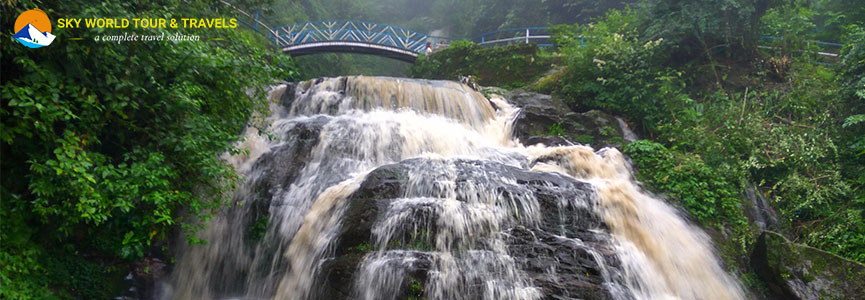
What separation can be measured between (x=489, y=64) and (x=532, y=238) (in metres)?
11.0

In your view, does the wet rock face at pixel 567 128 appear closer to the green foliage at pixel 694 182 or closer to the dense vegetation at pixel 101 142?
the green foliage at pixel 694 182

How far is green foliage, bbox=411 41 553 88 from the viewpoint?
1377 centimetres

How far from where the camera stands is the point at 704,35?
9.57 meters

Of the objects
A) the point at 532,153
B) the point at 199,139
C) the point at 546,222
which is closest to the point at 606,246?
the point at 546,222

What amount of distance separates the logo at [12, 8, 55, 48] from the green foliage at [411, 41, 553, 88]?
11.7 m

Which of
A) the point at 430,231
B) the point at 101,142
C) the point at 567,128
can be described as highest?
the point at 567,128

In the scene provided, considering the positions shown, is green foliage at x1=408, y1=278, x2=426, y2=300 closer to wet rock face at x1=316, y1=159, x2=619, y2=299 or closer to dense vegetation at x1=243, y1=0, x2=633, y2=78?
wet rock face at x1=316, y1=159, x2=619, y2=299

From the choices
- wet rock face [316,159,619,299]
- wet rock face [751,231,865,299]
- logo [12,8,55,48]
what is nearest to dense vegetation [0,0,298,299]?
logo [12,8,55,48]

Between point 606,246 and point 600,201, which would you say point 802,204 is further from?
point 606,246

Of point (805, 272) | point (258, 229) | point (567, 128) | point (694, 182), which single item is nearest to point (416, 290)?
point (258, 229)

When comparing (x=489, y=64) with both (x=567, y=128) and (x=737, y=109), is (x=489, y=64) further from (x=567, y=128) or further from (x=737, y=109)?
(x=737, y=109)

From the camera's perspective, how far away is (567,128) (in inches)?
360

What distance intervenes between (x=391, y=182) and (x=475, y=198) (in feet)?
3.76

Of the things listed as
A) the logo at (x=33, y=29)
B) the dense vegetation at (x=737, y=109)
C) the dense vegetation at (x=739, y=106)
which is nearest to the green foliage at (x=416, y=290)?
the logo at (x=33, y=29)
